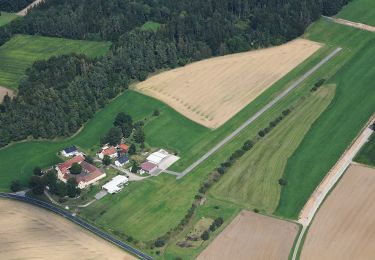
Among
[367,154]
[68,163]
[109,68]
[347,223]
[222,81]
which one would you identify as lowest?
[347,223]

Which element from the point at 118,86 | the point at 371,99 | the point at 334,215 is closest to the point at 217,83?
the point at 118,86

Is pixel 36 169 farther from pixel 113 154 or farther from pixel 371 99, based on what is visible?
pixel 371 99

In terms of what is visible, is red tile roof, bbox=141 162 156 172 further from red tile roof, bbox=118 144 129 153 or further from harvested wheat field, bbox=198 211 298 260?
harvested wheat field, bbox=198 211 298 260

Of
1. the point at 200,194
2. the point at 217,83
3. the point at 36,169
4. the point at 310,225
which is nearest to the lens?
the point at 310,225

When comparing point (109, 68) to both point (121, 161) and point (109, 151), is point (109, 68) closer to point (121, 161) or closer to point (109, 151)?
point (109, 151)

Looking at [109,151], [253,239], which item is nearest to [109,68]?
[109,151]

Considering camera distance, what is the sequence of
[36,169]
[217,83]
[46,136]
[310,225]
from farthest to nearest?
[217,83] → [46,136] → [36,169] → [310,225]
